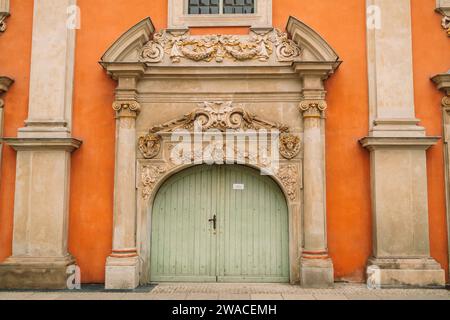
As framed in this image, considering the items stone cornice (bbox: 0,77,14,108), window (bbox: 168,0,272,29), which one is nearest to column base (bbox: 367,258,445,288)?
window (bbox: 168,0,272,29)

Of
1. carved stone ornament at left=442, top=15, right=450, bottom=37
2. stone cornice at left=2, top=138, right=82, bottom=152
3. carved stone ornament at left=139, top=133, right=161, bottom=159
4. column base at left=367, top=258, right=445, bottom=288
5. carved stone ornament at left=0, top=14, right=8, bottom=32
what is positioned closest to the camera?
column base at left=367, top=258, right=445, bottom=288

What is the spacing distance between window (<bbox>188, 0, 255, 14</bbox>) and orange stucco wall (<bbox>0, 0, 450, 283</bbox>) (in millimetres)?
458

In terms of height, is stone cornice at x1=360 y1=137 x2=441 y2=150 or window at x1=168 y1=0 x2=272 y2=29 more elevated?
window at x1=168 y1=0 x2=272 y2=29

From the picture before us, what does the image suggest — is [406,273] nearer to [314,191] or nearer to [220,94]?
[314,191]

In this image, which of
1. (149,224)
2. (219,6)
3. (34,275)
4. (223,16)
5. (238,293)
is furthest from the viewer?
(219,6)

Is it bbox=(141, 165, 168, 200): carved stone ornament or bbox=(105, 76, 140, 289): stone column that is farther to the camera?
bbox=(141, 165, 168, 200): carved stone ornament

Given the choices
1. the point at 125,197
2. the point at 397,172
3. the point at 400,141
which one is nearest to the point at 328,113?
the point at 400,141

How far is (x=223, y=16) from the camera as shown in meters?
8.88

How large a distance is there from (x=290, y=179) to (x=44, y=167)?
14.3 feet

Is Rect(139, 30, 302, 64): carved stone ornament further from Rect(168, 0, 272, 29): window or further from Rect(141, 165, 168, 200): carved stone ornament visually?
Rect(141, 165, 168, 200): carved stone ornament

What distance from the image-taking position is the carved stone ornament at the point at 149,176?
27.9 ft

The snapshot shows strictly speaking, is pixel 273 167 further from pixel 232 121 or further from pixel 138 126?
pixel 138 126

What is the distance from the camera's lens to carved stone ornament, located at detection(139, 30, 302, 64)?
8.69 metres

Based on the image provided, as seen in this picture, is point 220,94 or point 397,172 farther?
point 220,94
